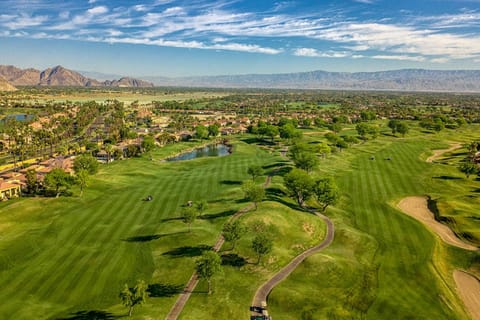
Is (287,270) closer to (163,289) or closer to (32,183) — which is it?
(163,289)

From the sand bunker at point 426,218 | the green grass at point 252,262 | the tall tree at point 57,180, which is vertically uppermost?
the tall tree at point 57,180

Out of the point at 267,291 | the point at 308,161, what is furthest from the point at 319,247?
the point at 308,161

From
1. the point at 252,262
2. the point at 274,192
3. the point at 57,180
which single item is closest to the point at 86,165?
the point at 57,180

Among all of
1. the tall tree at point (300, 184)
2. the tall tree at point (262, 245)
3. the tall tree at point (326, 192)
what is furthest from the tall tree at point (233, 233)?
the tall tree at point (326, 192)

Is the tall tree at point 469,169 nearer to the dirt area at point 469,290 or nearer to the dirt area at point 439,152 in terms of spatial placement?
the dirt area at point 439,152

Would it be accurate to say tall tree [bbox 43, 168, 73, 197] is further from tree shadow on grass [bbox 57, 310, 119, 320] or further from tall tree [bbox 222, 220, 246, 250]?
tall tree [bbox 222, 220, 246, 250]
